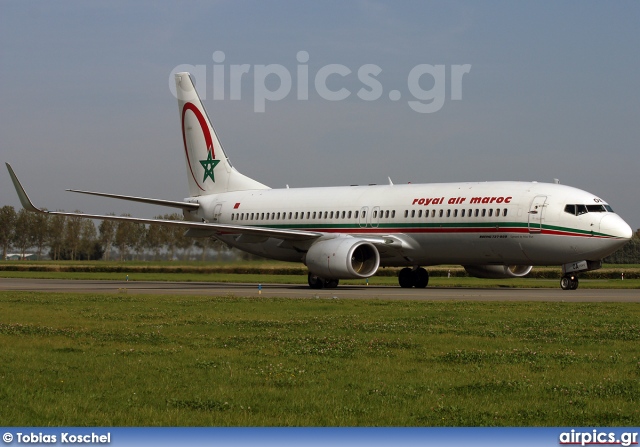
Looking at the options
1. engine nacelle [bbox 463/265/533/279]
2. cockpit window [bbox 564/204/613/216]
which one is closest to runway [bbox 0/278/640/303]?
cockpit window [bbox 564/204/613/216]

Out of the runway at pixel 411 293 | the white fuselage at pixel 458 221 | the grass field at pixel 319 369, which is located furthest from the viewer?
the white fuselage at pixel 458 221

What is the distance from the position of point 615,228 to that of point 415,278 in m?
9.40

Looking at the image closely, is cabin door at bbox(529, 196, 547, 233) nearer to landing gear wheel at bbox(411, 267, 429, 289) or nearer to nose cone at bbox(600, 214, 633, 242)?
nose cone at bbox(600, 214, 633, 242)

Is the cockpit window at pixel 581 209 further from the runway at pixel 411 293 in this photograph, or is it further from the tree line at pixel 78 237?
the tree line at pixel 78 237

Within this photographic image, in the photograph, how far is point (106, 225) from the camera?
259 feet

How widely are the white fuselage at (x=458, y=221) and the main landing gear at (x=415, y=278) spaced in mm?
1479

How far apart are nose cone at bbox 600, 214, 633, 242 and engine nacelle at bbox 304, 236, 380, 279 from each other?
8.40 metres

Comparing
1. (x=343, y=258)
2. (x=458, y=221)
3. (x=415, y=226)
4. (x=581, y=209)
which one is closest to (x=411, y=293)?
(x=343, y=258)

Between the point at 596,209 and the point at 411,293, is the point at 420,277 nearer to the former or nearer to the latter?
the point at 411,293

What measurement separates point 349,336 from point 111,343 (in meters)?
3.90

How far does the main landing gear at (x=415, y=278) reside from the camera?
3822 centimetres

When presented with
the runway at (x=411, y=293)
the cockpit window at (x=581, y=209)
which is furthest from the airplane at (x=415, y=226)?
the runway at (x=411, y=293)

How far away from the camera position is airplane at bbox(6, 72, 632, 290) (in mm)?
32094

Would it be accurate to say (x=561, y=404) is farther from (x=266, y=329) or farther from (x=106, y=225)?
(x=106, y=225)
